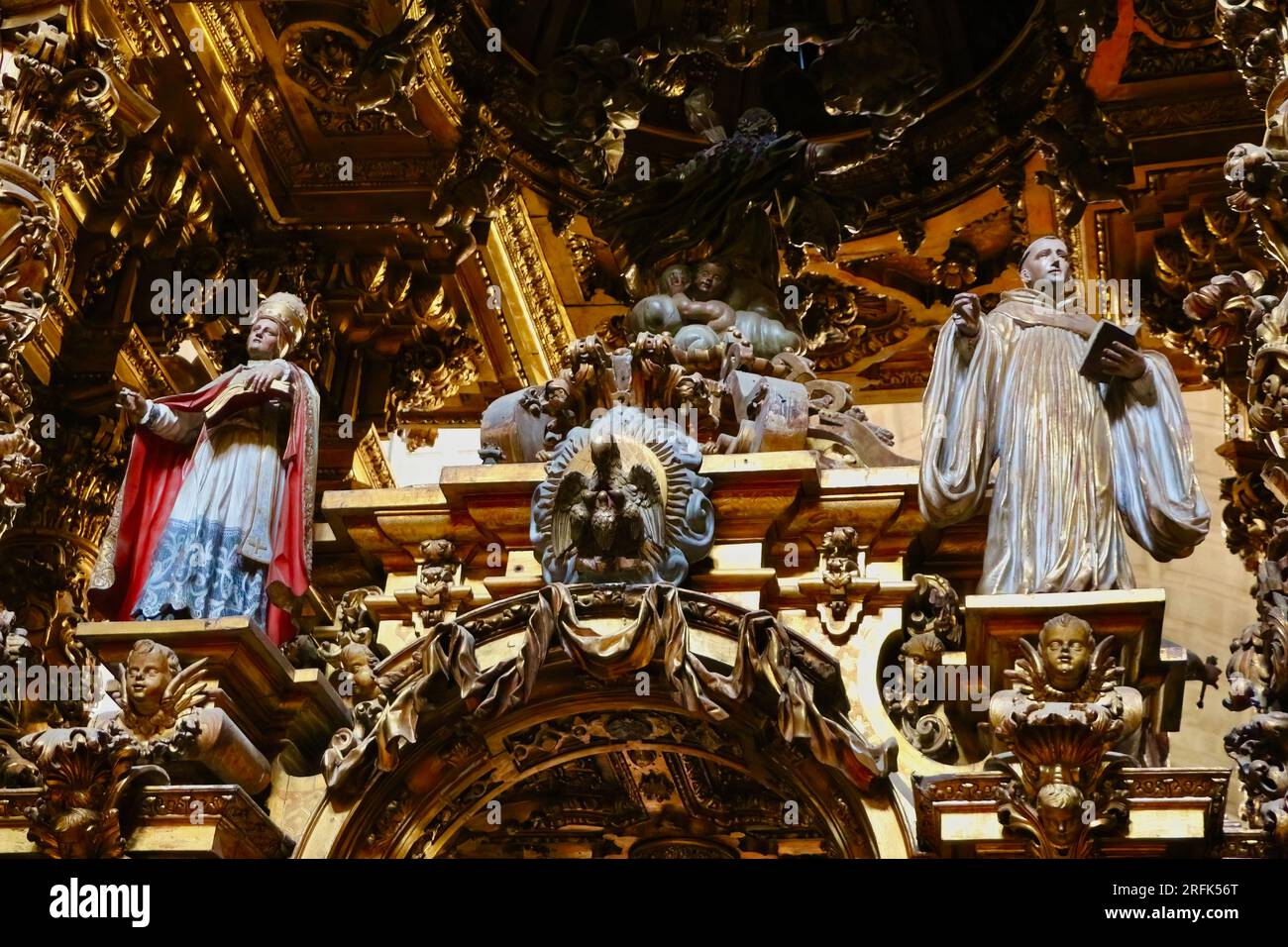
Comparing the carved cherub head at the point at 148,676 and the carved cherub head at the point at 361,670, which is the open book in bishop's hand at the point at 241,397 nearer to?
the carved cherub head at the point at 361,670

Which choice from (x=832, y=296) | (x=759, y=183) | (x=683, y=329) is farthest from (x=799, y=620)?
(x=832, y=296)

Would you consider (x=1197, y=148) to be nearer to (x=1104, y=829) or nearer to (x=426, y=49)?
(x=426, y=49)

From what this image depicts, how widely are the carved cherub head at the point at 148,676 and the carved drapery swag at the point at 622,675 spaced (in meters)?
0.63

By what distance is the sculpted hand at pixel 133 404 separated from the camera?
314 inches

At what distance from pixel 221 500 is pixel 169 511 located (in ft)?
0.77

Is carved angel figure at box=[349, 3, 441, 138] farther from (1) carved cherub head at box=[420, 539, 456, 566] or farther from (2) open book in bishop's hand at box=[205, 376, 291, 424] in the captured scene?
(1) carved cherub head at box=[420, 539, 456, 566]

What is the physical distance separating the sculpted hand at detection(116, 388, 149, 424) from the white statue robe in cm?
302

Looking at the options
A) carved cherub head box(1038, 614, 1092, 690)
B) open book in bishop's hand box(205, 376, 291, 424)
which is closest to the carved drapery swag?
carved cherub head box(1038, 614, 1092, 690)

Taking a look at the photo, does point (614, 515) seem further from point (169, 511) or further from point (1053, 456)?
point (169, 511)

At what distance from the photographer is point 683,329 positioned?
348 inches

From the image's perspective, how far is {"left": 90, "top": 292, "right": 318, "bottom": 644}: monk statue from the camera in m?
7.83

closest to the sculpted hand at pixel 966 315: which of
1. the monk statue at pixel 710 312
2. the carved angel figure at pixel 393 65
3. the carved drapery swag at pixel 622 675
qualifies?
the monk statue at pixel 710 312

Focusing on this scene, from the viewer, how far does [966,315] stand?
7746 millimetres

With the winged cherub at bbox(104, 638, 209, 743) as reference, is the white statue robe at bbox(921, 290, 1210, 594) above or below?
above
